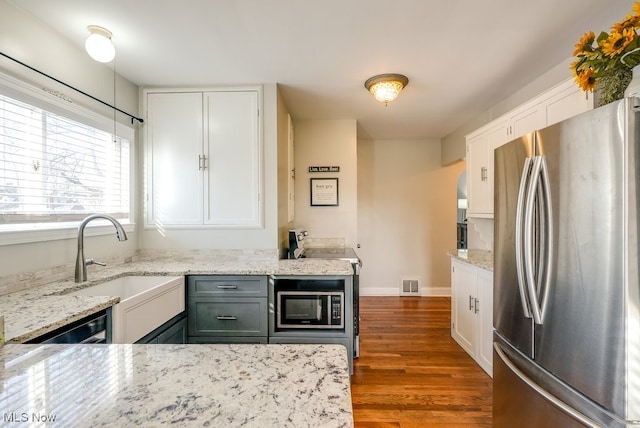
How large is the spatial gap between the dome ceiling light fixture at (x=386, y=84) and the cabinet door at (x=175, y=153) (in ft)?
5.00

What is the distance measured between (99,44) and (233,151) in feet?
3.67

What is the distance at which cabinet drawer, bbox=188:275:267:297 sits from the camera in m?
2.21

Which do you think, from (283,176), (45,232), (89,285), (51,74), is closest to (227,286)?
(89,285)

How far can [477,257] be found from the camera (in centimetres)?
282

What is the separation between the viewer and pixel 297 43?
2.01 metres

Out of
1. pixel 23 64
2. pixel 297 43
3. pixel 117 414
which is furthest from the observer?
pixel 297 43

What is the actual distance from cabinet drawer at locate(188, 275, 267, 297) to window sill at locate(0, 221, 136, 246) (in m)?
0.77

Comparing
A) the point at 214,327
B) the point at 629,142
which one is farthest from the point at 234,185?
the point at 629,142

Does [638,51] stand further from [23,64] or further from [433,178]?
[433,178]

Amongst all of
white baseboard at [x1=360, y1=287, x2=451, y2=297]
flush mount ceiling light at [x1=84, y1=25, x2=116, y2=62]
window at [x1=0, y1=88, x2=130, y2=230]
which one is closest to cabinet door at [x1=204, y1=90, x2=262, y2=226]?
window at [x1=0, y1=88, x2=130, y2=230]

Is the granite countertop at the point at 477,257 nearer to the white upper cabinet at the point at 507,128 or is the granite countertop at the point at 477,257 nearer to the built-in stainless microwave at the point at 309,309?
the white upper cabinet at the point at 507,128

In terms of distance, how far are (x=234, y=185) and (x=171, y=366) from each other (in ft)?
6.53

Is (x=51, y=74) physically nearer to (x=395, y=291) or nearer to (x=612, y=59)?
(x=612, y=59)

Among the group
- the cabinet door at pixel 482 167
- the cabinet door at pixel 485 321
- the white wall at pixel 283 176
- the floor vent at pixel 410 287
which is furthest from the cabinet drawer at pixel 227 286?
the floor vent at pixel 410 287
